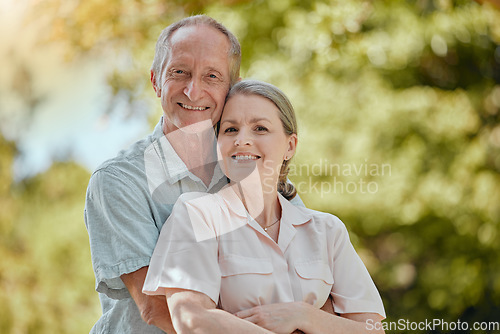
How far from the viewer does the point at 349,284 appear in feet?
4.55

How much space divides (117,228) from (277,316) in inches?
15.5

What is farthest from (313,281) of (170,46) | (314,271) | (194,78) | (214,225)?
(170,46)

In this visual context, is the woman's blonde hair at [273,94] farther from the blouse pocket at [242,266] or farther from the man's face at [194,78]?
the blouse pocket at [242,266]

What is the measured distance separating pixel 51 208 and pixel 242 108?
4.23 m

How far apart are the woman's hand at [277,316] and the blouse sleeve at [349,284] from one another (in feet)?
0.53

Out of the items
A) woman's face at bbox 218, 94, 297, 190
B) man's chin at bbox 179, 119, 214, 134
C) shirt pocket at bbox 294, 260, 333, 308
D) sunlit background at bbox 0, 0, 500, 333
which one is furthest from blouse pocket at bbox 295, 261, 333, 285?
sunlit background at bbox 0, 0, 500, 333

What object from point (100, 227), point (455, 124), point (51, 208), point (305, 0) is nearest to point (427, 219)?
point (455, 124)

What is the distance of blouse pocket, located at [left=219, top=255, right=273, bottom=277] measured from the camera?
1.25 m

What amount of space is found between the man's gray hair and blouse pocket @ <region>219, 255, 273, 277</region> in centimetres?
51

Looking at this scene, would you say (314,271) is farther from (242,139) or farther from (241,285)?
(242,139)

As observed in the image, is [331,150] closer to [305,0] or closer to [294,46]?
[294,46]

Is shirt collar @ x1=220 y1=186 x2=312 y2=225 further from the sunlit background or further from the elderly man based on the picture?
the sunlit background

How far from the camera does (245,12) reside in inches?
183

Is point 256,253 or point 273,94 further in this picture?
point 273,94
